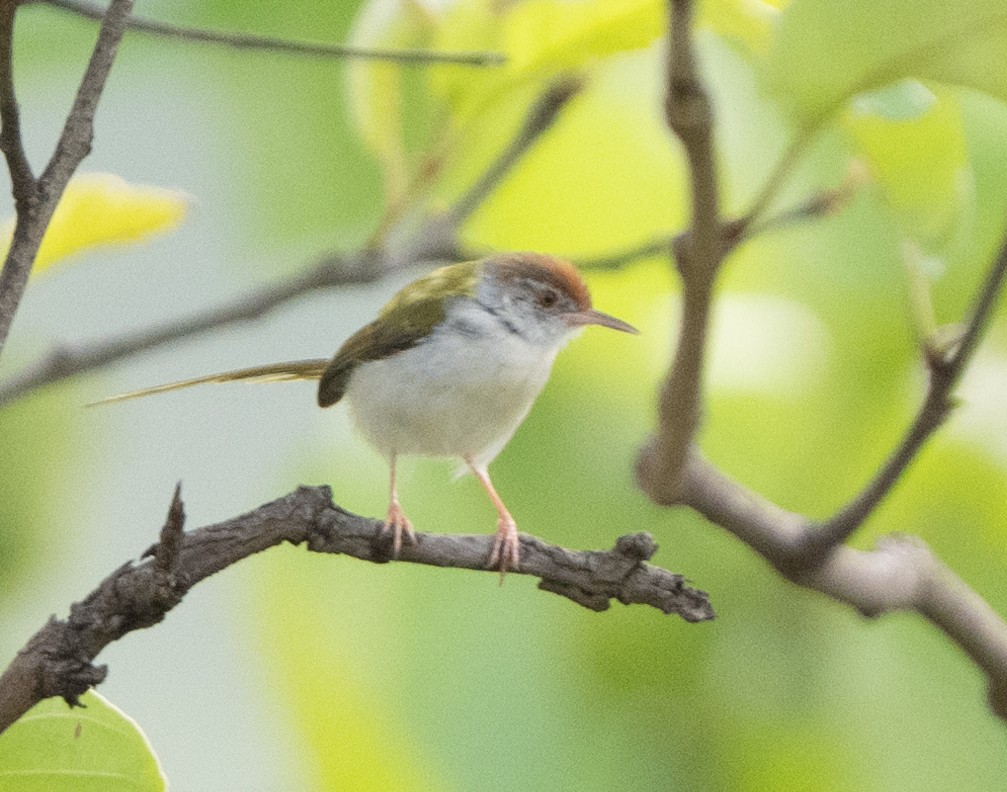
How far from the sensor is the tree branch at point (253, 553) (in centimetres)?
44

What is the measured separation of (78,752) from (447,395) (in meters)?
0.39

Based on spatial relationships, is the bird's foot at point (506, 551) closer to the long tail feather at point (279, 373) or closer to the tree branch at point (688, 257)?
the tree branch at point (688, 257)

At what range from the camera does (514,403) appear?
82 cm

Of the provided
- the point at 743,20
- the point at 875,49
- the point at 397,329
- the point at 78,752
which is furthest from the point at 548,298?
the point at 78,752

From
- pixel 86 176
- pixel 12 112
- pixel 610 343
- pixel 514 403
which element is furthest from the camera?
pixel 610 343

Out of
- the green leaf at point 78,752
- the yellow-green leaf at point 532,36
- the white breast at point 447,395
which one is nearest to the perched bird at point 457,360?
the white breast at point 447,395

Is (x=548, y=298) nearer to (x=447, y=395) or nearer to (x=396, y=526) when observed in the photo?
(x=447, y=395)

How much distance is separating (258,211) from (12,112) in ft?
2.84

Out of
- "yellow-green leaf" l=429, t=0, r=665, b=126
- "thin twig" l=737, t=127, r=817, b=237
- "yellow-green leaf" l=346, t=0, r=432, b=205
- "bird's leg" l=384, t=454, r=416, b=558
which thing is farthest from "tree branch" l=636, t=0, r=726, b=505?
"yellow-green leaf" l=346, t=0, r=432, b=205

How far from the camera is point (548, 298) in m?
0.96

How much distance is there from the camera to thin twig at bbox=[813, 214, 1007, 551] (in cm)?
52

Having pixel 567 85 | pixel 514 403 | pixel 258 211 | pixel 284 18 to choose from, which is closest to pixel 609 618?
pixel 514 403

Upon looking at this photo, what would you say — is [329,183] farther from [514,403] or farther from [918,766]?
[918,766]

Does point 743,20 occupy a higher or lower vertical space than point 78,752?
higher
